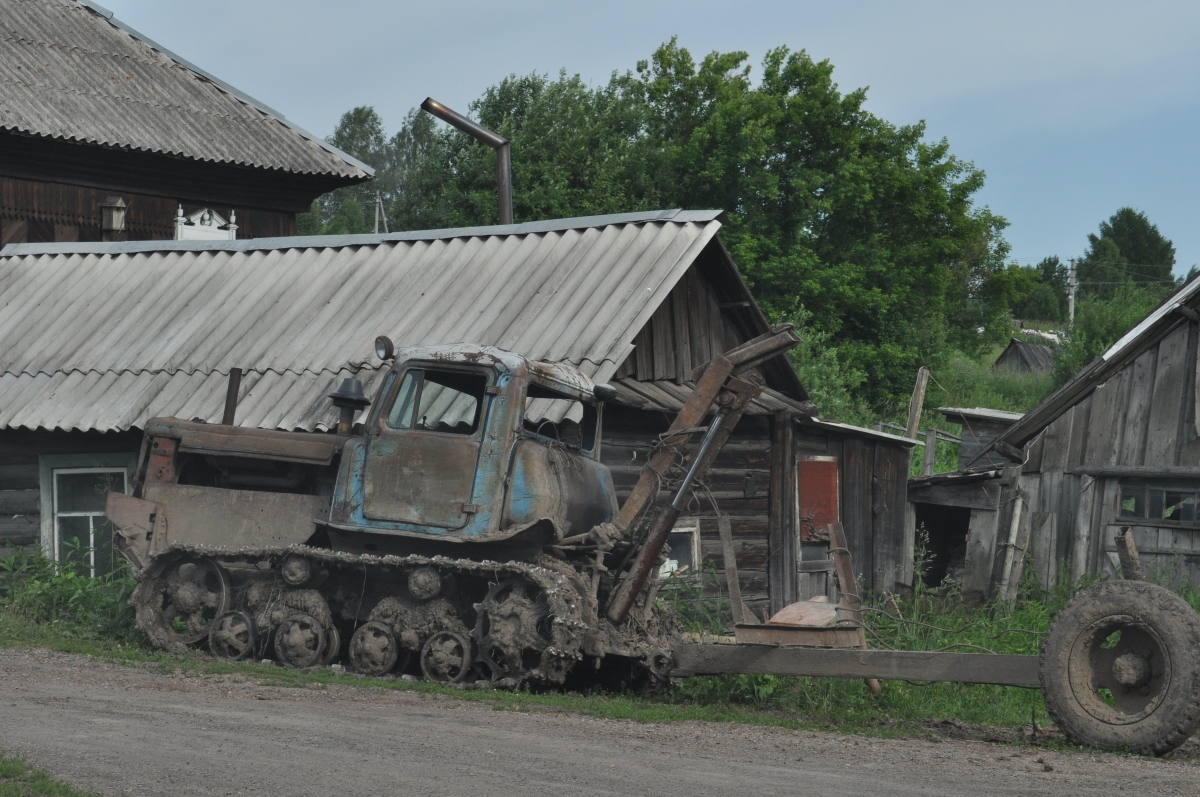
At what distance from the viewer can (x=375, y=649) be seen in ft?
29.3

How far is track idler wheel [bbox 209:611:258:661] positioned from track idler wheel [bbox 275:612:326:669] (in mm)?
290

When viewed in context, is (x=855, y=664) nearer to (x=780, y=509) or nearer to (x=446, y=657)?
(x=446, y=657)

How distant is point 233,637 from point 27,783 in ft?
13.3

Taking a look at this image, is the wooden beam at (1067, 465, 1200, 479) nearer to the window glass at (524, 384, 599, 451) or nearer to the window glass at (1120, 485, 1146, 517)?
the window glass at (1120, 485, 1146, 517)

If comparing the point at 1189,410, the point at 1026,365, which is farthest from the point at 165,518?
the point at 1026,365

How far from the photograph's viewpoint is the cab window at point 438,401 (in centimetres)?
920

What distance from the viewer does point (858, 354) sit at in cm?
3741

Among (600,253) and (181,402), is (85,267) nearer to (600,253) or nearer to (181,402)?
(181,402)

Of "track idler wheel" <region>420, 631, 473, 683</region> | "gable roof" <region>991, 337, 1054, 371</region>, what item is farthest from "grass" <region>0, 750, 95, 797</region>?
"gable roof" <region>991, 337, 1054, 371</region>

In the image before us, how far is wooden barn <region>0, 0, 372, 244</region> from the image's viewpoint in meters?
18.9

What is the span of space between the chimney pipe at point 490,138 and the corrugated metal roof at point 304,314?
2.68m

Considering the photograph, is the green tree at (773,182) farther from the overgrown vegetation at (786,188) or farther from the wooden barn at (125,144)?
the wooden barn at (125,144)

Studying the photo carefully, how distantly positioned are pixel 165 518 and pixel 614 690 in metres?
3.71

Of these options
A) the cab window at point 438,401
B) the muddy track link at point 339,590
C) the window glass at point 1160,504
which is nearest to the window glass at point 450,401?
the cab window at point 438,401
